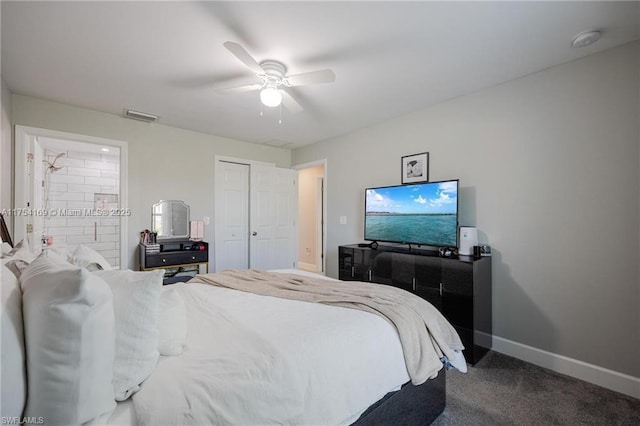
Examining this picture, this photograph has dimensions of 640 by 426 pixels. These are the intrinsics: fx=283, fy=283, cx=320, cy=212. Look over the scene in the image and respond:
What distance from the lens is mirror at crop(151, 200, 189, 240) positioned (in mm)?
3939

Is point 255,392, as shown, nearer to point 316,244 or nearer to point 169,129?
point 169,129

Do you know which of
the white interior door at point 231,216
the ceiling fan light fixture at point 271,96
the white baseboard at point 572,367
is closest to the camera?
the white baseboard at point 572,367

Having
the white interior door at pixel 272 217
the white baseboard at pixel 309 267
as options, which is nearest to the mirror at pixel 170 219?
the white interior door at pixel 272 217

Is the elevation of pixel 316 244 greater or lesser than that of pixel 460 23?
lesser

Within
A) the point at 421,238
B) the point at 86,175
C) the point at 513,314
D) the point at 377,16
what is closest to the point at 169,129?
the point at 86,175

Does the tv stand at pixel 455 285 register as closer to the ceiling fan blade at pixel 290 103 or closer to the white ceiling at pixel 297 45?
the white ceiling at pixel 297 45

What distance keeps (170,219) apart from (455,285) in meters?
3.75

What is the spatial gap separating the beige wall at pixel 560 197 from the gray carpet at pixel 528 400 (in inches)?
10.4

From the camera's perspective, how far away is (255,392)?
963mm

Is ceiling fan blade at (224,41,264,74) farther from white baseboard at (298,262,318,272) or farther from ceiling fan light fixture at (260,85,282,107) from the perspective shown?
white baseboard at (298,262,318,272)

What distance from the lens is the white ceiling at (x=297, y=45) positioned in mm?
1796

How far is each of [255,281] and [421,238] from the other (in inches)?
74.5

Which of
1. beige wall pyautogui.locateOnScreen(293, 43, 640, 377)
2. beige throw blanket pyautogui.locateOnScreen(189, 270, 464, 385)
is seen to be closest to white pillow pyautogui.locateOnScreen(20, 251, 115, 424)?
beige throw blanket pyautogui.locateOnScreen(189, 270, 464, 385)

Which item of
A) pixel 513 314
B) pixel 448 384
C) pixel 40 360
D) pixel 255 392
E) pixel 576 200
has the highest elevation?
pixel 576 200
